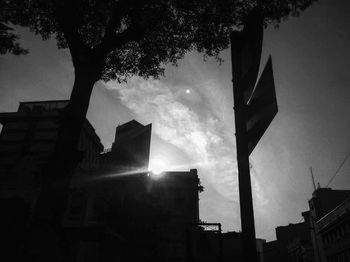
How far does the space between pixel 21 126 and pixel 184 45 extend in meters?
20.2

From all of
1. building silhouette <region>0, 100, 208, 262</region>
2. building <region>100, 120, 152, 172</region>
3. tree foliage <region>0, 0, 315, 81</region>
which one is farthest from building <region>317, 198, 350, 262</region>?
tree foliage <region>0, 0, 315, 81</region>

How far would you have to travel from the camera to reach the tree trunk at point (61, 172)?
488cm

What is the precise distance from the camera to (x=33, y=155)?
22266mm

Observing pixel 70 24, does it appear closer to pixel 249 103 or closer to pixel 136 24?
pixel 136 24

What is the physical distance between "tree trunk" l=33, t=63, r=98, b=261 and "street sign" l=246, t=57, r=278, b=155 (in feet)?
14.6

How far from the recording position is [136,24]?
29.5 ft

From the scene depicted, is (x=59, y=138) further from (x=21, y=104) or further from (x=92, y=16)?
(x=21, y=104)

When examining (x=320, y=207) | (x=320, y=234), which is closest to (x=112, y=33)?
(x=320, y=234)

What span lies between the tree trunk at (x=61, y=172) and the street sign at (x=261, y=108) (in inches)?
175

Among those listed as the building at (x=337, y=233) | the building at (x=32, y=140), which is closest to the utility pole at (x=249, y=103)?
the building at (x=32, y=140)

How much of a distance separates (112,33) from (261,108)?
720 cm

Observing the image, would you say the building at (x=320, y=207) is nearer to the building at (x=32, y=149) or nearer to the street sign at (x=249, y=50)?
the building at (x=32, y=149)

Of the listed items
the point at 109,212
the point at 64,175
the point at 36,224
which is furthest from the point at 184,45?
the point at 109,212

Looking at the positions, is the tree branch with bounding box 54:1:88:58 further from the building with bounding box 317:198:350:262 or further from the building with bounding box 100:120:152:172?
the building with bounding box 317:198:350:262
